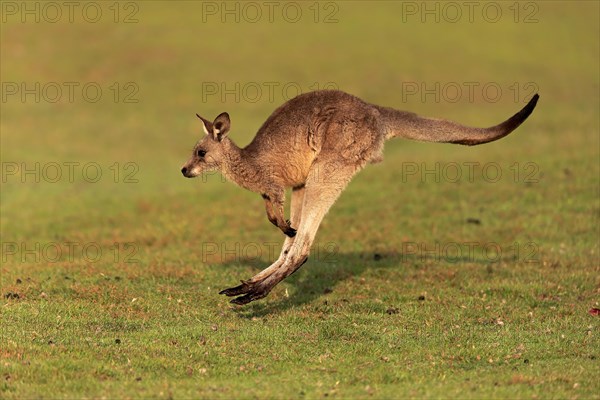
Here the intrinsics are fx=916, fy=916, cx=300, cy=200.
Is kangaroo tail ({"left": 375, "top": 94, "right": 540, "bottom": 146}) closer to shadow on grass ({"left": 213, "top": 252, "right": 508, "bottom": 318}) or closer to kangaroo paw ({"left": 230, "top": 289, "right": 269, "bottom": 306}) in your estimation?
shadow on grass ({"left": 213, "top": 252, "right": 508, "bottom": 318})

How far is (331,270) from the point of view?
512 inches

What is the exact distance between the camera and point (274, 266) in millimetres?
9977

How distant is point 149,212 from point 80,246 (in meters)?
2.86

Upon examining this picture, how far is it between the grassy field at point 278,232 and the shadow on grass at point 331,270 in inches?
2.5

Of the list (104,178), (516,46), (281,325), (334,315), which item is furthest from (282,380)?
(516,46)

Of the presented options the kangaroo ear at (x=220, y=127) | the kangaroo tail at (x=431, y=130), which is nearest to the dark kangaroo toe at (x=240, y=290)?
the kangaroo ear at (x=220, y=127)

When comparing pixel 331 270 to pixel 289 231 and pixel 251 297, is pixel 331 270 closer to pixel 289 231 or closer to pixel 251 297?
pixel 289 231

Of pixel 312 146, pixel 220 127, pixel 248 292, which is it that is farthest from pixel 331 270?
pixel 248 292

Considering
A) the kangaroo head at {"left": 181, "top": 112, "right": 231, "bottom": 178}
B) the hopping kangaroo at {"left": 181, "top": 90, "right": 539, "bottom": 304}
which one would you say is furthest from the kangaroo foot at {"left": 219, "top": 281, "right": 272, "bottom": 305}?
the kangaroo head at {"left": 181, "top": 112, "right": 231, "bottom": 178}

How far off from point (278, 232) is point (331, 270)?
12.0 ft

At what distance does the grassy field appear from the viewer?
8.36 meters

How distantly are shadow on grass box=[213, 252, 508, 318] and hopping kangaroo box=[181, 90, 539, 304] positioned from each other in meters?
0.65

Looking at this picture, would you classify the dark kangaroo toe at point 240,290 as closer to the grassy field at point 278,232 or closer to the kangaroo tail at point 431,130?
the grassy field at point 278,232

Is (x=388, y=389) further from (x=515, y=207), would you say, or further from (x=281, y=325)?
(x=515, y=207)
